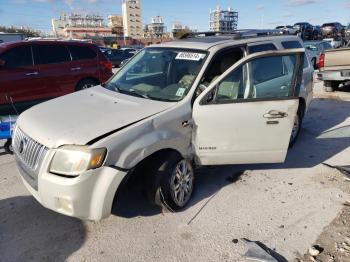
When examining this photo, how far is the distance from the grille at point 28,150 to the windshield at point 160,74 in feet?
4.14

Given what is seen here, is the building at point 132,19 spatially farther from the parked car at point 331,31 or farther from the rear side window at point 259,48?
the rear side window at point 259,48

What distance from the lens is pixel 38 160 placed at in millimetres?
2922

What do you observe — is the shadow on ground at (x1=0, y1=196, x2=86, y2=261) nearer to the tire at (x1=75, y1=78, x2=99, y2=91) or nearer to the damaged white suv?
the damaged white suv

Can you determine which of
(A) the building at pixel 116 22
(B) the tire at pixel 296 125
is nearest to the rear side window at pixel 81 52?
(B) the tire at pixel 296 125

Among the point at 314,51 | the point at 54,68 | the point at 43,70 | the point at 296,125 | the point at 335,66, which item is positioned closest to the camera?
the point at 296,125

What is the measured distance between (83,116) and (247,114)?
175 cm

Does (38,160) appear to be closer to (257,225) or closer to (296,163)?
(257,225)

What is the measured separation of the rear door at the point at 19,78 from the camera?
22.9 feet

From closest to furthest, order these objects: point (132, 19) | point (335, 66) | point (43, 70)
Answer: point (43, 70) < point (335, 66) < point (132, 19)

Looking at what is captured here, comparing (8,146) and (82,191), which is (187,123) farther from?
(8,146)

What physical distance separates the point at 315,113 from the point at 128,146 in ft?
20.0

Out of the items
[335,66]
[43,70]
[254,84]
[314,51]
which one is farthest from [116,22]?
[254,84]

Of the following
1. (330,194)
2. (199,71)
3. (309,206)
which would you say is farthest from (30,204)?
(330,194)

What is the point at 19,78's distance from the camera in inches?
282
